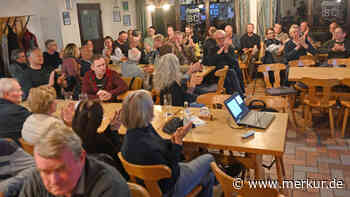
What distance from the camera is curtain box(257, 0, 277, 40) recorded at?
30.7 ft

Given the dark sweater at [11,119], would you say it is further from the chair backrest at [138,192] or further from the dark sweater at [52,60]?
the dark sweater at [52,60]

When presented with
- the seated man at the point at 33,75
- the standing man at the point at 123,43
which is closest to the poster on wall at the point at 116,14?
the standing man at the point at 123,43

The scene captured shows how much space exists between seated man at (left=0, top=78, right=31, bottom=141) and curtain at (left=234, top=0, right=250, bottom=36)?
7.72m

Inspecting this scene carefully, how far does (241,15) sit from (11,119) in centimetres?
802

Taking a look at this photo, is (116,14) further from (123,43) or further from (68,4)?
(68,4)

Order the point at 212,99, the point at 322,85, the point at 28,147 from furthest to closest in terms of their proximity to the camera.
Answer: the point at 322,85
the point at 212,99
the point at 28,147

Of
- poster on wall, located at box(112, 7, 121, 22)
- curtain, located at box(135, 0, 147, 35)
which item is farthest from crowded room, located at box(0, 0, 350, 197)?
curtain, located at box(135, 0, 147, 35)

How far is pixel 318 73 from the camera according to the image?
491 centimetres

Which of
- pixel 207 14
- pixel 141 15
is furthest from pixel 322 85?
pixel 141 15

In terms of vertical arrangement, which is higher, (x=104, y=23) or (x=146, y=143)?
(x=104, y=23)

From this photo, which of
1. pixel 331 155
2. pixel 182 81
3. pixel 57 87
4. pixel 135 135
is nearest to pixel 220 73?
pixel 182 81

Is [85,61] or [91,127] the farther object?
[85,61]

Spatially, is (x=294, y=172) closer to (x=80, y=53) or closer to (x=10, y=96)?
(x=10, y=96)

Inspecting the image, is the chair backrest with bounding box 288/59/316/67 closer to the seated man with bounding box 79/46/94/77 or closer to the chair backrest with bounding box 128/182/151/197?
the seated man with bounding box 79/46/94/77
